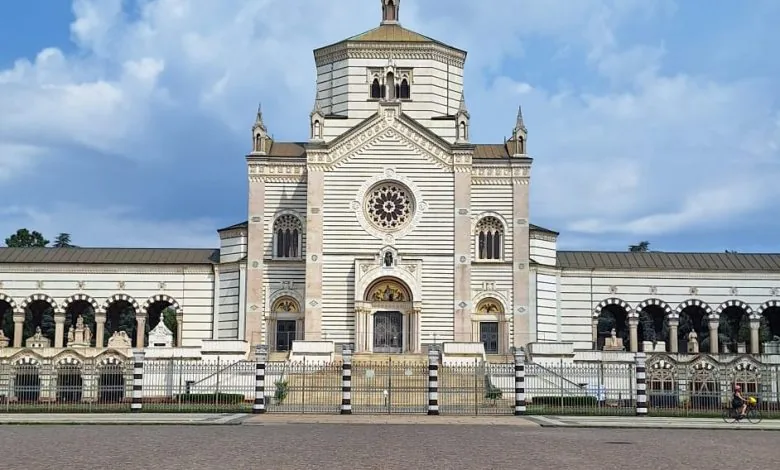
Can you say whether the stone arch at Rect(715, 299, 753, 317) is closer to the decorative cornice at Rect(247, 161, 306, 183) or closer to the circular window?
the circular window

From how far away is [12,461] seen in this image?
1755 centimetres

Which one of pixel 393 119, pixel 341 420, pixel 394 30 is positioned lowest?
pixel 341 420

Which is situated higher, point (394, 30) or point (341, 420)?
point (394, 30)

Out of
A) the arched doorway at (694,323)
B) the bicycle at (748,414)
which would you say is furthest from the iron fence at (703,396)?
the arched doorway at (694,323)

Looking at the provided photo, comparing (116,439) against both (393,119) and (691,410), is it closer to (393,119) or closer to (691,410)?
(691,410)

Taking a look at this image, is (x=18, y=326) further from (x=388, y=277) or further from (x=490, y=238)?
(x=490, y=238)

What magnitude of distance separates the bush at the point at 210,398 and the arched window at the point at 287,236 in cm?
1624

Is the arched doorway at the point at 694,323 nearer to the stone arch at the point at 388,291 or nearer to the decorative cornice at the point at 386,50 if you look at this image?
the stone arch at the point at 388,291

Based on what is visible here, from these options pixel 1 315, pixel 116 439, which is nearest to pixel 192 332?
pixel 1 315

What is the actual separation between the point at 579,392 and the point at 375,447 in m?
21.7

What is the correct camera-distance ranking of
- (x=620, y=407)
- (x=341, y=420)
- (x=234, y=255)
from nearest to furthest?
(x=341, y=420) < (x=620, y=407) < (x=234, y=255)

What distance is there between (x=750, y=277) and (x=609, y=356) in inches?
468

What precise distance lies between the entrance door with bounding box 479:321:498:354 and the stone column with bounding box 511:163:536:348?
3.80 feet

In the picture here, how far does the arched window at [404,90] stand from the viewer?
57.8 meters
